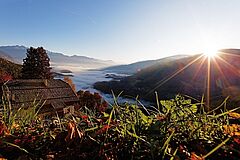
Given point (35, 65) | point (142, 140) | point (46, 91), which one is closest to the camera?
point (142, 140)

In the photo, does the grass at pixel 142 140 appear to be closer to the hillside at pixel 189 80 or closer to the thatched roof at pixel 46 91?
the thatched roof at pixel 46 91

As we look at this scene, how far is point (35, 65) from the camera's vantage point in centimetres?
4553

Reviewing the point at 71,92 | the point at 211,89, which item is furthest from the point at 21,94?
the point at 211,89

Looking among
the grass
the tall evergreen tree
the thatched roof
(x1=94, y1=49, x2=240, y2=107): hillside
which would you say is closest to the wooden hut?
the thatched roof

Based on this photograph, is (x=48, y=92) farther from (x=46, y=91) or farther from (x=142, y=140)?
(x=142, y=140)

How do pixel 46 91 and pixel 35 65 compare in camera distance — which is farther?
pixel 35 65

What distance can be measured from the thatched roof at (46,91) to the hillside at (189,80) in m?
39.7

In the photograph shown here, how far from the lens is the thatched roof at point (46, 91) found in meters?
28.6

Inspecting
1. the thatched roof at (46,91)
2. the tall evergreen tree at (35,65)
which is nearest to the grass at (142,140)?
the thatched roof at (46,91)

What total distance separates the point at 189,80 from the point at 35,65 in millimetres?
51004

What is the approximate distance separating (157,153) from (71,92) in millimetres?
33078

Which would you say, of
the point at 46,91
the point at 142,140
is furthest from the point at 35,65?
the point at 142,140

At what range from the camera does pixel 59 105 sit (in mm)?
30531

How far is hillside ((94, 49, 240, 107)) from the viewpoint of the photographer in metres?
73.2
